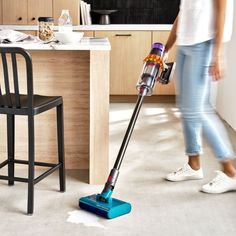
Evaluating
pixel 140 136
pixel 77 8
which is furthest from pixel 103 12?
pixel 140 136

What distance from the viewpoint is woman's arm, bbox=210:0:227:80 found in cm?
238

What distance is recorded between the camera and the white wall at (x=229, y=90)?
4312 mm

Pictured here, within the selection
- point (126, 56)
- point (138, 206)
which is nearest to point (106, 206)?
point (138, 206)

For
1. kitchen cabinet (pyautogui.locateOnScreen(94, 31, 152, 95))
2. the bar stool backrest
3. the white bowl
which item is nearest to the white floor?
the bar stool backrest

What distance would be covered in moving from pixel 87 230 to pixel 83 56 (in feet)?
3.67

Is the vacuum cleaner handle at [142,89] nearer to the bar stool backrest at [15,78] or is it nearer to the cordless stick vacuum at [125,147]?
the cordless stick vacuum at [125,147]

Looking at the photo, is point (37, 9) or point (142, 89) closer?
point (142, 89)

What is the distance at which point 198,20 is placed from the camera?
2.46 meters

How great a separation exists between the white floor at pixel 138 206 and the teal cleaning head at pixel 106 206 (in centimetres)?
3

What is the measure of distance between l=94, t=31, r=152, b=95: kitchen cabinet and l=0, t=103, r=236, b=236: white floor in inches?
79.3

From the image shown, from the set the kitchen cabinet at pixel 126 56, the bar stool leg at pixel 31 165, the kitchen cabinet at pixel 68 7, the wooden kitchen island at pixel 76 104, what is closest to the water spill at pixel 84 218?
the bar stool leg at pixel 31 165

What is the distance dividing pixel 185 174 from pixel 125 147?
24.2 inches

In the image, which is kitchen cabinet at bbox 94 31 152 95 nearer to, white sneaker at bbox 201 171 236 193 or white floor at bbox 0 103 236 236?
white floor at bbox 0 103 236 236

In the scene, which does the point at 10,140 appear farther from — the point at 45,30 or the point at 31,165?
the point at 45,30
